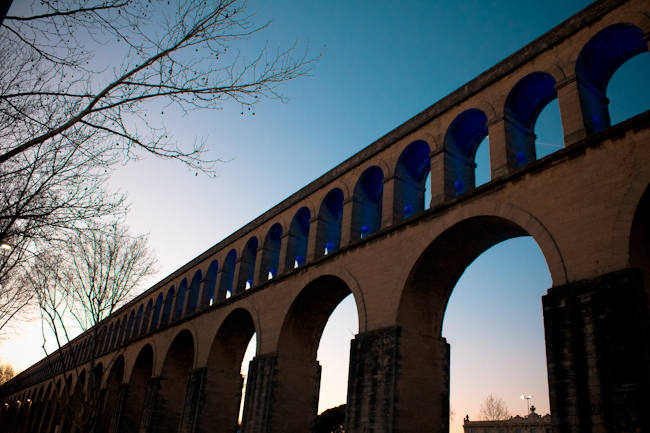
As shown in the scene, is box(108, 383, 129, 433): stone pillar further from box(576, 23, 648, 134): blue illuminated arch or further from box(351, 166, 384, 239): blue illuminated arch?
box(576, 23, 648, 134): blue illuminated arch

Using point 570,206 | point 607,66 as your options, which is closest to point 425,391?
point 570,206

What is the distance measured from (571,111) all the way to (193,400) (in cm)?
2008

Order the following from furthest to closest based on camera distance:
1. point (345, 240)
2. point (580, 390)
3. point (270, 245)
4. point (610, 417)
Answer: point (270, 245), point (345, 240), point (580, 390), point (610, 417)

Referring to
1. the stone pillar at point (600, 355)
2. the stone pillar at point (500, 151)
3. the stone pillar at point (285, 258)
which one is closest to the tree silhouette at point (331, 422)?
the stone pillar at point (285, 258)

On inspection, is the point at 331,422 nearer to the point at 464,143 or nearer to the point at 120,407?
the point at 120,407

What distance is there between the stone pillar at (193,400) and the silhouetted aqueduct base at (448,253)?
0.10 m

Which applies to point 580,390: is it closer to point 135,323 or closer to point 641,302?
point 641,302

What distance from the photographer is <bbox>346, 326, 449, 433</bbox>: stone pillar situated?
13227 millimetres

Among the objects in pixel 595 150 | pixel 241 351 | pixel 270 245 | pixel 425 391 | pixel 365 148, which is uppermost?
pixel 365 148

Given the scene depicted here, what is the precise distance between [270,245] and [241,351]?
18.5ft

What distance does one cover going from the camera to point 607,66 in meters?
12.5

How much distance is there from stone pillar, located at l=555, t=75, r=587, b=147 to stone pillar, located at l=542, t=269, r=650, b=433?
356cm

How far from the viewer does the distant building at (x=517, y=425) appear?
4156 cm

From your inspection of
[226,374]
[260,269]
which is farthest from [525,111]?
[226,374]
